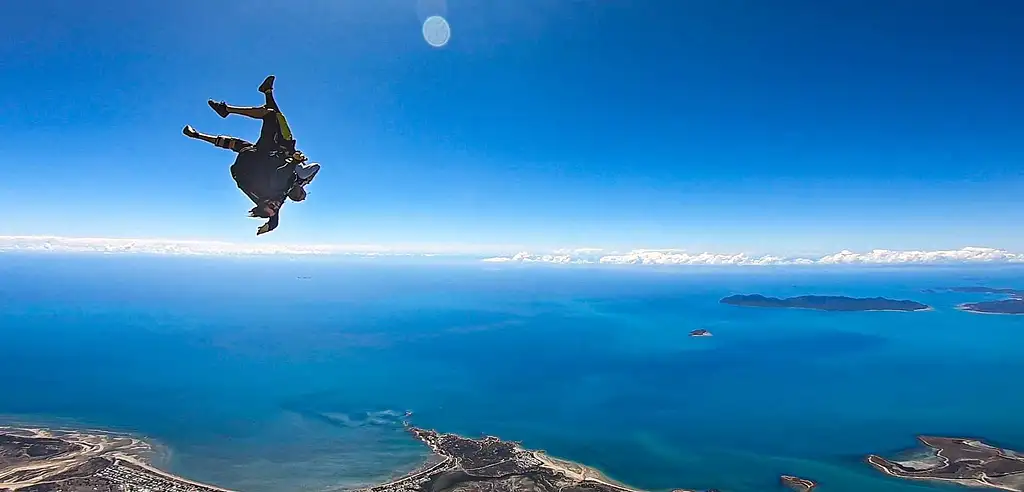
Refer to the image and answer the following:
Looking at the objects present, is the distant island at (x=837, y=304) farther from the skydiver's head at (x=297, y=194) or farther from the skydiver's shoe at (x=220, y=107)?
the skydiver's shoe at (x=220, y=107)

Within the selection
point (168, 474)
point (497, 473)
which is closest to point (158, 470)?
point (168, 474)

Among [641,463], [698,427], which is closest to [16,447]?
[641,463]

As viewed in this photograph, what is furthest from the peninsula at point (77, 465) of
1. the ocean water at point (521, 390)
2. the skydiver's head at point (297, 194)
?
the skydiver's head at point (297, 194)

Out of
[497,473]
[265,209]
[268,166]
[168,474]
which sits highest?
[268,166]

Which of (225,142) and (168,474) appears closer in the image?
(225,142)

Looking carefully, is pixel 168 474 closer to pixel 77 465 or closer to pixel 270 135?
pixel 77 465
